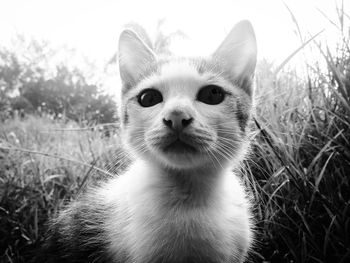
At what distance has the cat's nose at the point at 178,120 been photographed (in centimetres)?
110

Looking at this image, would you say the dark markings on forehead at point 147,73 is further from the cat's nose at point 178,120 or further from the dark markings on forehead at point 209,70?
the cat's nose at point 178,120

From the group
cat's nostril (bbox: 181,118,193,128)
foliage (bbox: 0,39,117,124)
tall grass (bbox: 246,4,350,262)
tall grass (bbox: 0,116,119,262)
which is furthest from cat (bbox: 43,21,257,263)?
foliage (bbox: 0,39,117,124)

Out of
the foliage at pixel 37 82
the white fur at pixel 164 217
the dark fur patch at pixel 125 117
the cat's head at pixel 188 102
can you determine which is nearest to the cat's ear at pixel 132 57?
the cat's head at pixel 188 102

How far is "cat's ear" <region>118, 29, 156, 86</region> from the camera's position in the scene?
1.56 m

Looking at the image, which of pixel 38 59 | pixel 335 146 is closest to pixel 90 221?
pixel 335 146

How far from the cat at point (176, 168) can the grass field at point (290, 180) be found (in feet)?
0.67

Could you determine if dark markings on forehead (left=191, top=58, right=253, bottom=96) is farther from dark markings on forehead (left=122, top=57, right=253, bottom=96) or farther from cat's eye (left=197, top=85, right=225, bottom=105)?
cat's eye (left=197, top=85, right=225, bottom=105)

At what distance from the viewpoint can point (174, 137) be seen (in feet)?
3.74

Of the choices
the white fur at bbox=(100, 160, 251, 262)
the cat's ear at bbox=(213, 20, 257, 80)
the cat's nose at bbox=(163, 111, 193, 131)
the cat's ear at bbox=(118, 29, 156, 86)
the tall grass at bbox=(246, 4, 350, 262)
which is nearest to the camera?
the cat's nose at bbox=(163, 111, 193, 131)

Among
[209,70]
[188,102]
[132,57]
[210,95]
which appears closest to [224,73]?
[209,70]

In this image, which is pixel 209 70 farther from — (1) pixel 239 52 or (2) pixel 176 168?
(2) pixel 176 168

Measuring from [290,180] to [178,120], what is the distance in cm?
74

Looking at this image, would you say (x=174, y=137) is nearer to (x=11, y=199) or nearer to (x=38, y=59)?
(x=11, y=199)

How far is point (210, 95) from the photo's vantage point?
51.9 inches
